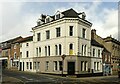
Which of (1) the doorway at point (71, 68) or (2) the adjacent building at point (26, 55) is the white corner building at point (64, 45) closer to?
(1) the doorway at point (71, 68)

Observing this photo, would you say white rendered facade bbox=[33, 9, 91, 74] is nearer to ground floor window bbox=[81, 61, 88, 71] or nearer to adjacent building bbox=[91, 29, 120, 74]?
ground floor window bbox=[81, 61, 88, 71]

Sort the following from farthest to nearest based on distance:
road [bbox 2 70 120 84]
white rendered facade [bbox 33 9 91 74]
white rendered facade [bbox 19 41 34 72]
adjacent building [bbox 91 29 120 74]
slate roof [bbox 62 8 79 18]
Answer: adjacent building [bbox 91 29 120 74], white rendered facade [bbox 19 41 34 72], slate roof [bbox 62 8 79 18], white rendered facade [bbox 33 9 91 74], road [bbox 2 70 120 84]

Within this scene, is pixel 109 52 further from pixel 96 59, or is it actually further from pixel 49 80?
pixel 49 80

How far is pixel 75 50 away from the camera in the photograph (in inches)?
1661

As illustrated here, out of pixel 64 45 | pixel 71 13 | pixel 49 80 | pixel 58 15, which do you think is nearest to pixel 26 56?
pixel 58 15

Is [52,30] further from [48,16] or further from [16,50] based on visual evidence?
[16,50]

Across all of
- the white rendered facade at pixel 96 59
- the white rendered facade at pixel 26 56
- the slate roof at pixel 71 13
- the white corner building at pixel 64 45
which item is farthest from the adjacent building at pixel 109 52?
the white rendered facade at pixel 26 56

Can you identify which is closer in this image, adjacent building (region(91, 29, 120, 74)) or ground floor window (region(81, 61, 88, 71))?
ground floor window (region(81, 61, 88, 71))

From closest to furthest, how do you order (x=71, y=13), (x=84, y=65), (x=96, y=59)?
(x=71, y=13) → (x=84, y=65) → (x=96, y=59)

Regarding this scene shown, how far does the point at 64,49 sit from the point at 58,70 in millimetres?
4274

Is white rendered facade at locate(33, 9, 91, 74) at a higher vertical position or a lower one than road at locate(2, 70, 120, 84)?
higher

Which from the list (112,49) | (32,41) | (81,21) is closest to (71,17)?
(81,21)

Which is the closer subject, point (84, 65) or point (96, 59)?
point (84, 65)

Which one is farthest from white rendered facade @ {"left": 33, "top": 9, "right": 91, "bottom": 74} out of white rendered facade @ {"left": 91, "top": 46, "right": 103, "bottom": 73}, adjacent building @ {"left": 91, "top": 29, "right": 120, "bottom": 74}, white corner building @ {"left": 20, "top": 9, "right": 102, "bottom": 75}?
adjacent building @ {"left": 91, "top": 29, "right": 120, "bottom": 74}
